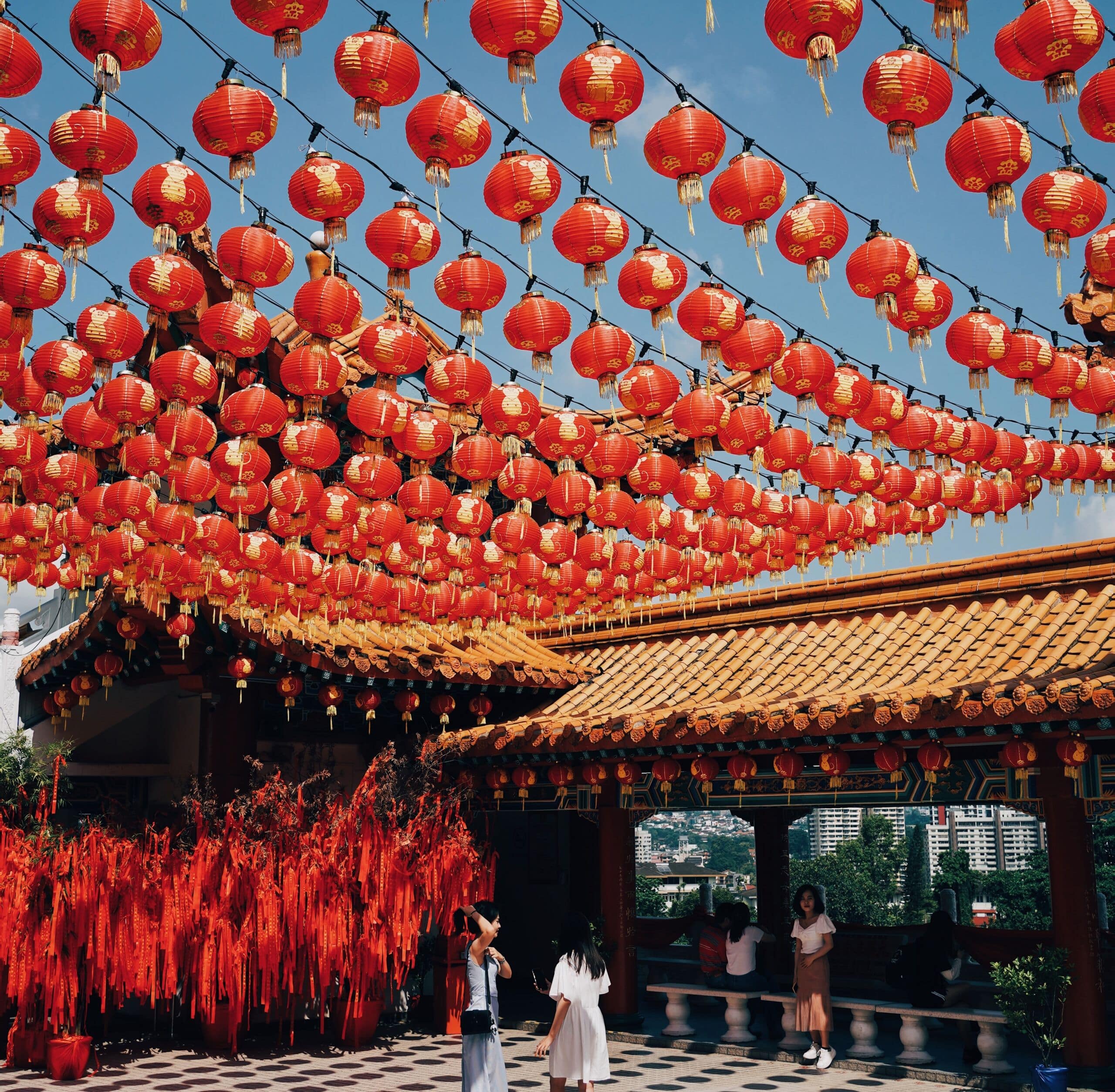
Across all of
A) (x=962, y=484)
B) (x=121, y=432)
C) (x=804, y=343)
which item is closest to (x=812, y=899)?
(x=962, y=484)

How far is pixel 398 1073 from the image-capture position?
968 cm

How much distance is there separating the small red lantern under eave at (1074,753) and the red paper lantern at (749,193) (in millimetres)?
4920

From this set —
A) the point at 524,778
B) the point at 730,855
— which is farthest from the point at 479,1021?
the point at 730,855

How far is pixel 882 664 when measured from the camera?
1086 centimetres

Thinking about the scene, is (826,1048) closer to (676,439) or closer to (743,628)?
(743,628)

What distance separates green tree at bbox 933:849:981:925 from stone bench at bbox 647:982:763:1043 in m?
11.8

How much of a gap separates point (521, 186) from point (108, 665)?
7.80m

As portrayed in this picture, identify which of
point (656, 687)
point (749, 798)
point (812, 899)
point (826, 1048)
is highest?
point (656, 687)

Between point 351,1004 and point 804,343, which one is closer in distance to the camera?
point 804,343

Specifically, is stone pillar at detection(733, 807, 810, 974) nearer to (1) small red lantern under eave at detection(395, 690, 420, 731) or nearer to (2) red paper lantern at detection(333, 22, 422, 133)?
(1) small red lantern under eave at detection(395, 690, 420, 731)

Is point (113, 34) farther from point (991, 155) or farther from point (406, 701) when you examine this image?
point (406, 701)

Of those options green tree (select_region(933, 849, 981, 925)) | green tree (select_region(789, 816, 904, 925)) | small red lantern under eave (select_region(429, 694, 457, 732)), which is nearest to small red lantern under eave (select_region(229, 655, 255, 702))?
small red lantern under eave (select_region(429, 694, 457, 732))

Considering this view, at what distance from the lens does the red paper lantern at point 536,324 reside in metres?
6.99

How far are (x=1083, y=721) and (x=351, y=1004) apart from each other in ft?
22.5
